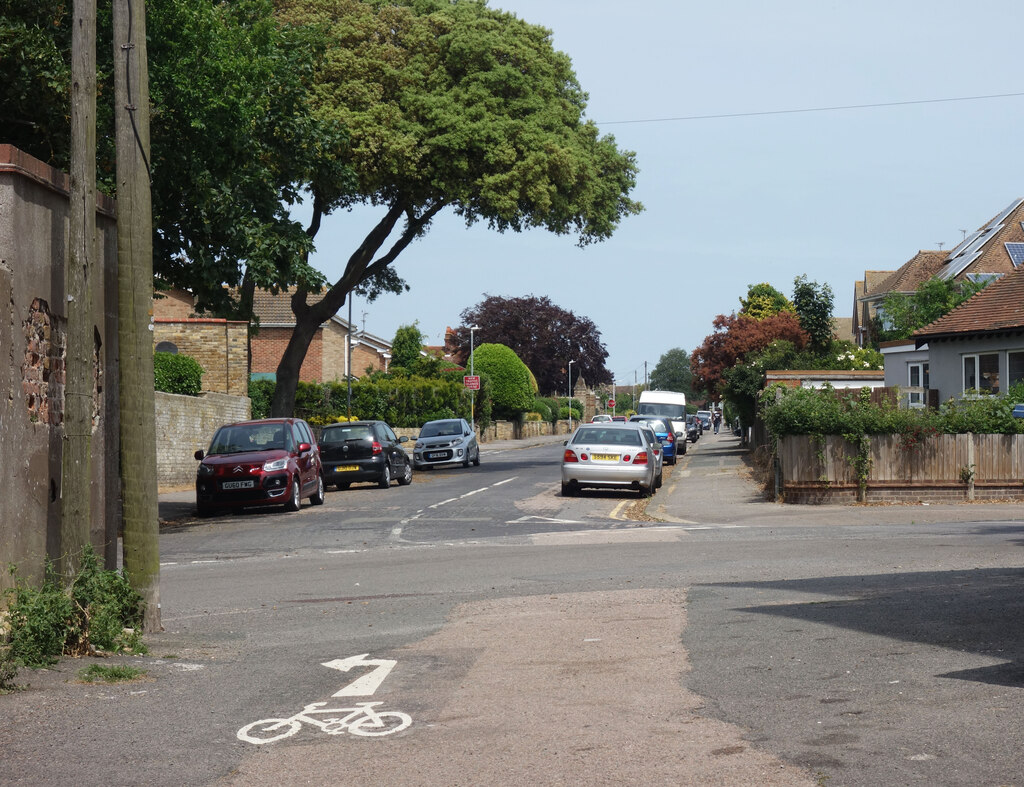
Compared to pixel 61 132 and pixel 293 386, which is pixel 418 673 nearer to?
pixel 61 132

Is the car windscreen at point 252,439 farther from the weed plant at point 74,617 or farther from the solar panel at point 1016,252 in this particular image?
the solar panel at point 1016,252

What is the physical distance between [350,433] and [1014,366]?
1850cm

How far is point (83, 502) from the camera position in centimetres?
883

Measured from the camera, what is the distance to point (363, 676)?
7699 mm

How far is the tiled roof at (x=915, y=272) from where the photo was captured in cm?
7420

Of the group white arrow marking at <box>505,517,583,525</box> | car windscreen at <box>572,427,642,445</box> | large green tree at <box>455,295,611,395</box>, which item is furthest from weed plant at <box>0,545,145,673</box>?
large green tree at <box>455,295,611,395</box>

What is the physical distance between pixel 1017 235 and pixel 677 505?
50.9 metres

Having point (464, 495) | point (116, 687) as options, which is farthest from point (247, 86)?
point (116, 687)

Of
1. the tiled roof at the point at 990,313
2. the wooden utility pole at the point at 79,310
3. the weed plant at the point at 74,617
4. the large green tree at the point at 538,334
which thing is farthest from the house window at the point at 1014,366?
the large green tree at the point at 538,334

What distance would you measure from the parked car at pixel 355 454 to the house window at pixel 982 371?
16.7m

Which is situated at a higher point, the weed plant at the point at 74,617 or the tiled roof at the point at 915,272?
the tiled roof at the point at 915,272

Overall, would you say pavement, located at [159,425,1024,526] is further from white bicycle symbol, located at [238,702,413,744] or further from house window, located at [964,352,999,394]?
white bicycle symbol, located at [238,702,413,744]

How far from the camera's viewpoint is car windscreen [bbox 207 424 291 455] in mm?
23172

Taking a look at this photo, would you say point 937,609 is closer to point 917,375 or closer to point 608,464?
point 608,464
